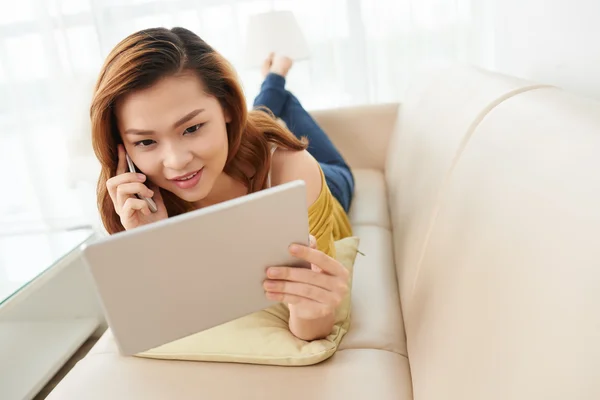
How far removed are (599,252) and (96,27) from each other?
2820mm

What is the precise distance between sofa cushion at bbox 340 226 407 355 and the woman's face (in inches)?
16.8

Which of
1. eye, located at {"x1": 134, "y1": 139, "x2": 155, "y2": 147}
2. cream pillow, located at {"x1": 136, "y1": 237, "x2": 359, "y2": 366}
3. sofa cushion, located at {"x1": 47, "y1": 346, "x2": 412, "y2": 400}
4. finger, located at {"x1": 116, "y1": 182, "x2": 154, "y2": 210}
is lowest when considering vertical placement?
sofa cushion, located at {"x1": 47, "y1": 346, "x2": 412, "y2": 400}

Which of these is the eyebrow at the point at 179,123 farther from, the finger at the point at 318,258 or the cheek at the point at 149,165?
A: the finger at the point at 318,258

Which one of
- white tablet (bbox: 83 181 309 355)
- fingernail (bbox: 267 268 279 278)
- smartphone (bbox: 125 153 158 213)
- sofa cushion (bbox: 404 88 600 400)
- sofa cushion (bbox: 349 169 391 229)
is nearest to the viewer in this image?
sofa cushion (bbox: 404 88 600 400)

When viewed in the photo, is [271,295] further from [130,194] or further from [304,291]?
[130,194]

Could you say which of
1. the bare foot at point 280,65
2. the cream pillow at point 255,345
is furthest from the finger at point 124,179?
the bare foot at point 280,65

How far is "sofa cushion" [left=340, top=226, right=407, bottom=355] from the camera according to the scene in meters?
1.07

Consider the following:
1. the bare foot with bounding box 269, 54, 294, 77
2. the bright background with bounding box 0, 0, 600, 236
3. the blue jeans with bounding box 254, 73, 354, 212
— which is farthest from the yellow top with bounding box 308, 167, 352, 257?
the bright background with bounding box 0, 0, 600, 236

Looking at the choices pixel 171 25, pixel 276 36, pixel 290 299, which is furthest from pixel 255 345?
pixel 171 25

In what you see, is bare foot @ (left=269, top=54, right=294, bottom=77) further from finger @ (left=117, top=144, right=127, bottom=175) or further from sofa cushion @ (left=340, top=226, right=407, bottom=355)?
finger @ (left=117, top=144, right=127, bottom=175)

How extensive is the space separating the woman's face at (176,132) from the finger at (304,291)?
1.01ft

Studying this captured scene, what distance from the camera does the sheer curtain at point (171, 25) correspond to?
8.83 feet

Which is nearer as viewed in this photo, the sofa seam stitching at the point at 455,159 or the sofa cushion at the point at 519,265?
the sofa cushion at the point at 519,265

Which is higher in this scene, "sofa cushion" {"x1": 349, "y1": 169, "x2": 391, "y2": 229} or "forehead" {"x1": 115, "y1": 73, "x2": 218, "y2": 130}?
"forehead" {"x1": 115, "y1": 73, "x2": 218, "y2": 130}
